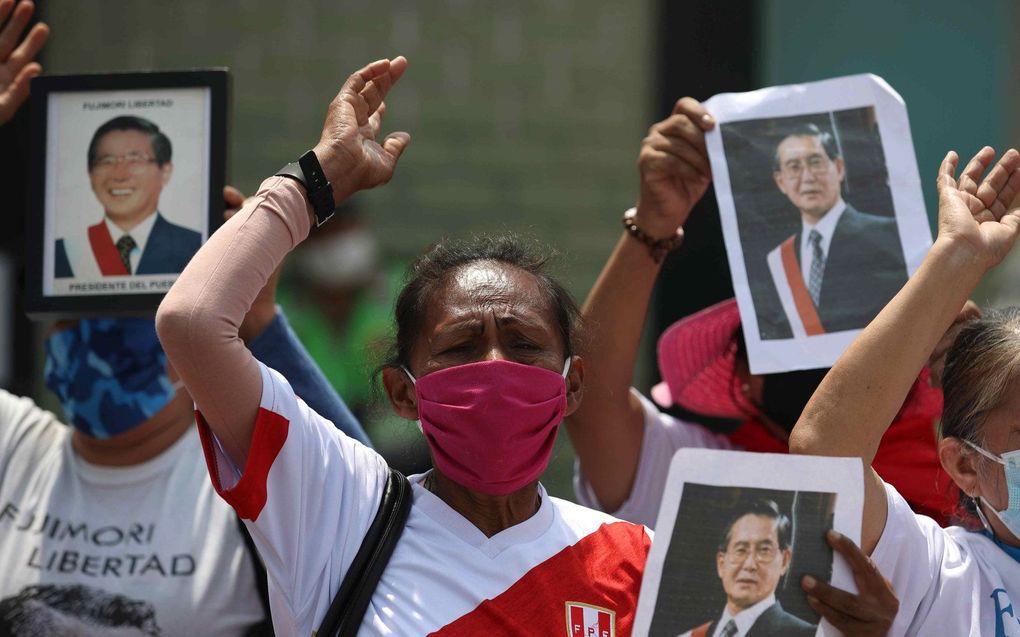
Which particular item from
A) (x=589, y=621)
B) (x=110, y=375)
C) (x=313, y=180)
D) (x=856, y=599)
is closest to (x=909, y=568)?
(x=856, y=599)

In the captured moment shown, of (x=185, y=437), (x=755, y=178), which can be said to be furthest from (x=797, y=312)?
(x=185, y=437)

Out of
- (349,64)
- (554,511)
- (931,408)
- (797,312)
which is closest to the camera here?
(554,511)

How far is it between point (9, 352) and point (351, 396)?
5.21 ft

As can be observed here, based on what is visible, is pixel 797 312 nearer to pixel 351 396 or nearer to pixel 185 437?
pixel 185 437

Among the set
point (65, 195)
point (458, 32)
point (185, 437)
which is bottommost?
point (185, 437)

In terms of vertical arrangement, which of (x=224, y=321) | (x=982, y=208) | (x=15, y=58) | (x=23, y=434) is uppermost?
(x=15, y=58)

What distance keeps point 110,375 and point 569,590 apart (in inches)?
55.3

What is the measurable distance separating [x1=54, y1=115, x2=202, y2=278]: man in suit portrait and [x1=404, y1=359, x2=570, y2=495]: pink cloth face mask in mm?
827

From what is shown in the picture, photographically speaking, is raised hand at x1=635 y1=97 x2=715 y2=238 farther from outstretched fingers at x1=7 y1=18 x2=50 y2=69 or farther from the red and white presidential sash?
outstretched fingers at x1=7 y1=18 x2=50 y2=69

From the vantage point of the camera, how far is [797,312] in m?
3.04

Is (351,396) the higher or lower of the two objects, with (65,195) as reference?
lower

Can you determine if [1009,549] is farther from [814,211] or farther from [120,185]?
[120,185]

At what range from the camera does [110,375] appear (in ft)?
11.0

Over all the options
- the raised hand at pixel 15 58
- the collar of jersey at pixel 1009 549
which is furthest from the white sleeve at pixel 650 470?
the raised hand at pixel 15 58
